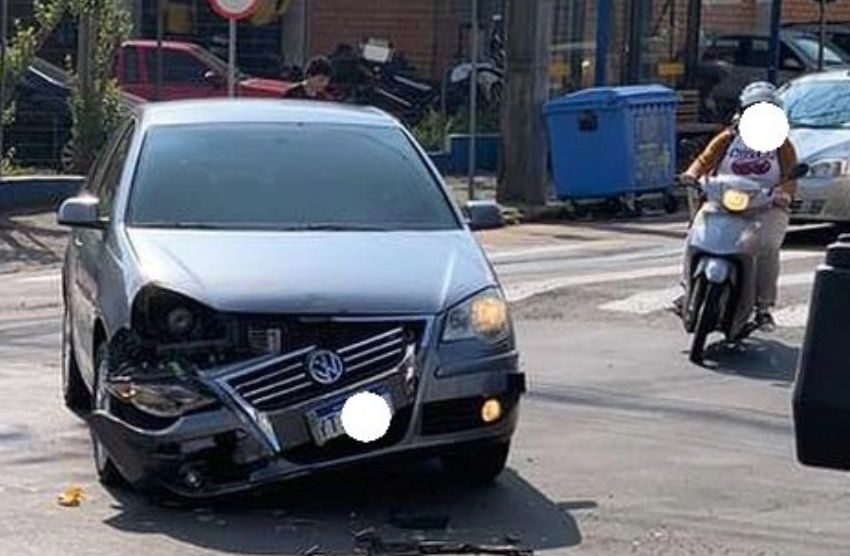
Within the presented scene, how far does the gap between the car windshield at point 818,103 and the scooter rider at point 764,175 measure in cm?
704

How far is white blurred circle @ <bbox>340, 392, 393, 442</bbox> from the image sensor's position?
320 inches

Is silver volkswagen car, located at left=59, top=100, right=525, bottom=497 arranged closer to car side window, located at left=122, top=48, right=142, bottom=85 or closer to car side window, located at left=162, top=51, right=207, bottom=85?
car side window, located at left=122, top=48, right=142, bottom=85

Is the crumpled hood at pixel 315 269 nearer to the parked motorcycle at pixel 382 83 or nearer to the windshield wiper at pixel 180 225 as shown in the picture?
the windshield wiper at pixel 180 225

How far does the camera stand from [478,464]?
29.1ft

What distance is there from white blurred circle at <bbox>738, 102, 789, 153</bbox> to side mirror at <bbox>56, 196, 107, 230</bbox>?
394 cm

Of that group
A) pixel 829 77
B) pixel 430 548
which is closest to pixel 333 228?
pixel 430 548

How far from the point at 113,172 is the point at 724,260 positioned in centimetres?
382

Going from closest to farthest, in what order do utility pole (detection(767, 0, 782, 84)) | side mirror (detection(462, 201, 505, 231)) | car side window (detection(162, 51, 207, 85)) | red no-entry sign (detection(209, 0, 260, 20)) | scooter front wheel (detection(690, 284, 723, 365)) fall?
side mirror (detection(462, 201, 505, 231)) < scooter front wheel (detection(690, 284, 723, 365)) < red no-entry sign (detection(209, 0, 260, 20)) < car side window (detection(162, 51, 207, 85)) < utility pole (detection(767, 0, 782, 84))

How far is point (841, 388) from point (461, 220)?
441cm

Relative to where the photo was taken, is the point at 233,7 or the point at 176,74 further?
the point at 176,74

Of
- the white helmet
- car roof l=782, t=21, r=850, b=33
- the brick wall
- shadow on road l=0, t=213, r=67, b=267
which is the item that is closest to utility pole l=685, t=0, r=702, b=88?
car roof l=782, t=21, r=850, b=33

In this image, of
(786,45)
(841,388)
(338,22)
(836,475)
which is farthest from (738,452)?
(338,22)

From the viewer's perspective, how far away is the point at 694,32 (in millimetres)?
27625

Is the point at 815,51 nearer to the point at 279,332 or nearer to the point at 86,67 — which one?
the point at 86,67
